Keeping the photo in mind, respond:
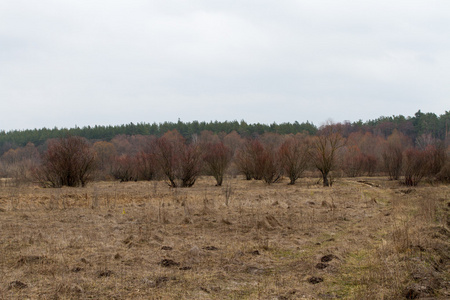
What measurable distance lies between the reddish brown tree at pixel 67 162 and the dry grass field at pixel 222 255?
13.8 meters

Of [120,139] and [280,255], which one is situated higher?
[120,139]

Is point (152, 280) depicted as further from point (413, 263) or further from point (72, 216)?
point (72, 216)

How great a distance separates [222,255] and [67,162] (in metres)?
22.4

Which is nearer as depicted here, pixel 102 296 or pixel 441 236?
pixel 102 296

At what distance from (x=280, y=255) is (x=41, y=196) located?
13.8 m

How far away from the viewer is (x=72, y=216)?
12.8 metres

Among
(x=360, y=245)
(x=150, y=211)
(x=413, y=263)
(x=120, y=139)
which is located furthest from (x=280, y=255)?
(x=120, y=139)

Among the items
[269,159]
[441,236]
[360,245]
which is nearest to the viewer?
[360,245]

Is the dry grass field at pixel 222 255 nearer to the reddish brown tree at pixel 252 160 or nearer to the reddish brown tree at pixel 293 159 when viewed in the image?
the reddish brown tree at pixel 293 159

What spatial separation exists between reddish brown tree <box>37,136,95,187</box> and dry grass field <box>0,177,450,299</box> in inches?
542

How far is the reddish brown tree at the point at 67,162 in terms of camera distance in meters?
27.1

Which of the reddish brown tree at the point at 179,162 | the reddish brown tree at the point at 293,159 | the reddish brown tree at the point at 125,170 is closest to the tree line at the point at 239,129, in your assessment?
the reddish brown tree at the point at 125,170

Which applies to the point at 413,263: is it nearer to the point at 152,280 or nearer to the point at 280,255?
the point at 280,255

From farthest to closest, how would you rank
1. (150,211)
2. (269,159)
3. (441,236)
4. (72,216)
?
1. (269,159)
2. (150,211)
3. (72,216)
4. (441,236)
